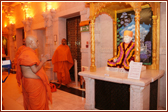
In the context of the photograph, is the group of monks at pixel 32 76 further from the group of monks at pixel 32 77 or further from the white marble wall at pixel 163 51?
the white marble wall at pixel 163 51

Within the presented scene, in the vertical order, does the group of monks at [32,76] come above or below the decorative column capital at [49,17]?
below

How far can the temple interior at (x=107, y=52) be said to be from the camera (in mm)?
3088

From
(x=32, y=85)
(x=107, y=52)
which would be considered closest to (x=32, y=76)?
(x=32, y=85)

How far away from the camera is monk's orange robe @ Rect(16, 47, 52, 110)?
2625 mm

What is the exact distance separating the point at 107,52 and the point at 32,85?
3.29 meters

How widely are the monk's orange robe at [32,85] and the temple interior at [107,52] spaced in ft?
0.86

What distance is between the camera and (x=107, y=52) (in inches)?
209

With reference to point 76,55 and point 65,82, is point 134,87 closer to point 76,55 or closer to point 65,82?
point 65,82

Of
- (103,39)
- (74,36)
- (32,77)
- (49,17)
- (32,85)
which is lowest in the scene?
(32,85)

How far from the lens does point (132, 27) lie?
15.4 feet

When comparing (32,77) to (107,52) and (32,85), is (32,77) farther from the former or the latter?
(107,52)

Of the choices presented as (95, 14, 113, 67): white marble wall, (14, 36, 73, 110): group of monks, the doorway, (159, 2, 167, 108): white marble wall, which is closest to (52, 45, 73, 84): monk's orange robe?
the doorway

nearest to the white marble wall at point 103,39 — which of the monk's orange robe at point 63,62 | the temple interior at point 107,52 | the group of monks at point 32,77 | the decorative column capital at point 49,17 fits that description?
the temple interior at point 107,52

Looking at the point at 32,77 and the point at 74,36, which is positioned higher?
the point at 74,36
